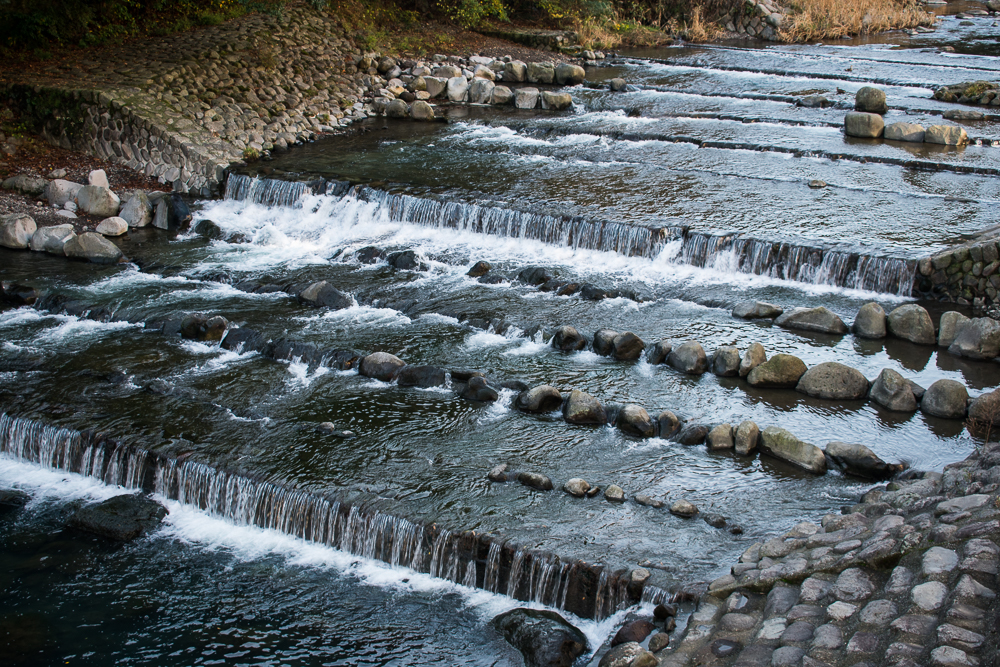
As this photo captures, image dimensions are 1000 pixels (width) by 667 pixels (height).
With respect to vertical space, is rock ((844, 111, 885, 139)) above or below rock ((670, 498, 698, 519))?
above

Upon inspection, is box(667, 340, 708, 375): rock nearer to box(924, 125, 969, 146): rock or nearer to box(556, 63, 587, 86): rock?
box(924, 125, 969, 146): rock

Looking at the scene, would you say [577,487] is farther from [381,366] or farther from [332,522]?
[381,366]

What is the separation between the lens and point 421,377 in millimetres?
9266

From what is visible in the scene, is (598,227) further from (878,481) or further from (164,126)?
(164,126)

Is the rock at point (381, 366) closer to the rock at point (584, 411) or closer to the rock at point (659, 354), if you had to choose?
the rock at point (584, 411)

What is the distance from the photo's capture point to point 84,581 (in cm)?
695

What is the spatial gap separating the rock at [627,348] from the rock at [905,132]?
400 inches

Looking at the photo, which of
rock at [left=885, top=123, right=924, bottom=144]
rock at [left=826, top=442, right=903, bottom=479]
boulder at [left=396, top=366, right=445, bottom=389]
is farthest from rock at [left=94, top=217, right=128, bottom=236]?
rock at [left=885, top=123, right=924, bottom=144]

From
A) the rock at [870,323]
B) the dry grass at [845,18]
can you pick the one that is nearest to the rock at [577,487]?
the rock at [870,323]

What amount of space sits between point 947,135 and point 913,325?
8121mm

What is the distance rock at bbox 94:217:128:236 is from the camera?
1382cm

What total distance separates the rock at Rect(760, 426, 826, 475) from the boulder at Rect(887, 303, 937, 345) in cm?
321

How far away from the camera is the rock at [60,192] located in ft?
46.6

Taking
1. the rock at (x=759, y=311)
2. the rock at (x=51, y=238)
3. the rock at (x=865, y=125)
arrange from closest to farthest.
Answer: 1. the rock at (x=759, y=311)
2. the rock at (x=51, y=238)
3. the rock at (x=865, y=125)
